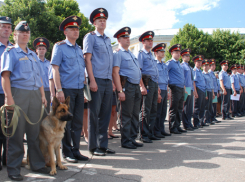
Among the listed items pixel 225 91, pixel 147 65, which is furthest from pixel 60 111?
pixel 225 91

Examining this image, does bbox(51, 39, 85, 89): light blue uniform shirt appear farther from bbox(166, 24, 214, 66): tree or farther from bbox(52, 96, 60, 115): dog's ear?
bbox(166, 24, 214, 66): tree

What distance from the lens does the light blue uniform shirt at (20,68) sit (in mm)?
3463

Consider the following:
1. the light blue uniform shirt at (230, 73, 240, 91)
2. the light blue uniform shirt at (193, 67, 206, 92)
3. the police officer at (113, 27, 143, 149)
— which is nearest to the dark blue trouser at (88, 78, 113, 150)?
the police officer at (113, 27, 143, 149)

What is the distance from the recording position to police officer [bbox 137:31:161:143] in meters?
6.09

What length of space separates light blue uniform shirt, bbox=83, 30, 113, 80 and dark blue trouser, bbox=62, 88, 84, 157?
60 centimetres

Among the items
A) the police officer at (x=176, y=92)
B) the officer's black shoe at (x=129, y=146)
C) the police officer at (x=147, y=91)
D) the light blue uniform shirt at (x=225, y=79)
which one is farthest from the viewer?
the light blue uniform shirt at (x=225, y=79)

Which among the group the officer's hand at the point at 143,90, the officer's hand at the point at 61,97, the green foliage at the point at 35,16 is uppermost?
the green foliage at the point at 35,16

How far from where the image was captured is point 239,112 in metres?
12.5

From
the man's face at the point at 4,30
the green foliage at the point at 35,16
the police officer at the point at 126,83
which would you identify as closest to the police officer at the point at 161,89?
the police officer at the point at 126,83

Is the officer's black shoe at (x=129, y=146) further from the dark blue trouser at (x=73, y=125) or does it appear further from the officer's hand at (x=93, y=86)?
the officer's hand at (x=93, y=86)

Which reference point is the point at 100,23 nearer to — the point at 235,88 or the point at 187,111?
the point at 187,111

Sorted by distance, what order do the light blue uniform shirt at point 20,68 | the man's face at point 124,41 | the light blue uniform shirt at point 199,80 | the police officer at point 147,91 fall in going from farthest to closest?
1. the light blue uniform shirt at point 199,80
2. the police officer at point 147,91
3. the man's face at point 124,41
4. the light blue uniform shirt at point 20,68

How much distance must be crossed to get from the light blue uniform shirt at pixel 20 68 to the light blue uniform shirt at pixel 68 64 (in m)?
0.56

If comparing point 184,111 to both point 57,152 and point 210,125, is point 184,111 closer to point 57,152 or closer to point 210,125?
point 210,125
